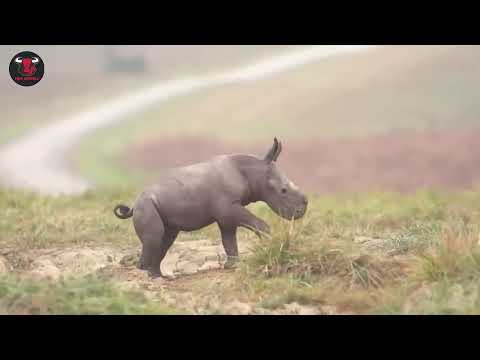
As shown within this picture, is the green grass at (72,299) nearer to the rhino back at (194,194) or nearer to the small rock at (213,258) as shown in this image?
the rhino back at (194,194)

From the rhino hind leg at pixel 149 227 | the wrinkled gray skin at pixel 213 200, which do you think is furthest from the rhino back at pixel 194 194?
the rhino hind leg at pixel 149 227

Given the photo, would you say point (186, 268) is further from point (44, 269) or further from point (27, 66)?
point (27, 66)

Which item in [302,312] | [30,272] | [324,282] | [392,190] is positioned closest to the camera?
[302,312]

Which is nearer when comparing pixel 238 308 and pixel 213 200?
pixel 238 308

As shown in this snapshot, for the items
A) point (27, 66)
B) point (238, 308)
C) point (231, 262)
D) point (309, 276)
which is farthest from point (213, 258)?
point (27, 66)

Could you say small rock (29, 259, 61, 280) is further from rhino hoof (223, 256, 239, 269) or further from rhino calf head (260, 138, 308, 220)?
rhino calf head (260, 138, 308, 220)

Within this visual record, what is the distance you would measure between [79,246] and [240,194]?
2.72 metres

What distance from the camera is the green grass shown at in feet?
20.0

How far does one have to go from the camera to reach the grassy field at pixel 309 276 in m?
6.21

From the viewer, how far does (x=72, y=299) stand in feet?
20.6

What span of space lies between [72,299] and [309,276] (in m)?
2.29

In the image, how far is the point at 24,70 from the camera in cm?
915

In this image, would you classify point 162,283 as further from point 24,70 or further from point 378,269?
point 24,70

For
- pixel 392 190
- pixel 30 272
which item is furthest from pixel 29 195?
pixel 392 190
